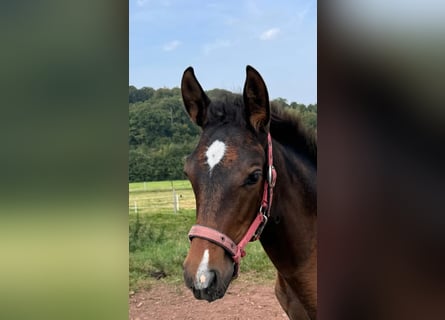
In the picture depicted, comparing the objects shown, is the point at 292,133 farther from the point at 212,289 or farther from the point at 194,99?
the point at 212,289

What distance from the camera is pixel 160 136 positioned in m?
3.88

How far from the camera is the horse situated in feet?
4.15

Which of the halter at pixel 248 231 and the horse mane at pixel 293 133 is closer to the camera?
the halter at pixel 248 231

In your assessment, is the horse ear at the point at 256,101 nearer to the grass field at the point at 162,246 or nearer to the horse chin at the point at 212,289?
the horse chin at the point at 212,289

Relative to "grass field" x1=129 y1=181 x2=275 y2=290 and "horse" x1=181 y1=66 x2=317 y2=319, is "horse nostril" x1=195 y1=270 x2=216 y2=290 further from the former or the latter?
"grass field" x1=129 y1=181 x2=275 y2=290

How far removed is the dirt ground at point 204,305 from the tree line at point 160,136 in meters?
1.34

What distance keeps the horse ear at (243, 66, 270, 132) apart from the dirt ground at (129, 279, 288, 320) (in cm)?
273

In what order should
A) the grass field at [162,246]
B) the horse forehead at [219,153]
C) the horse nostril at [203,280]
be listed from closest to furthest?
1. the horse nostril at [203,280]
2. the horse forehead at [219,153]
3. the grass field at [162,246]

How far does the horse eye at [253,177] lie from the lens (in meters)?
1.35

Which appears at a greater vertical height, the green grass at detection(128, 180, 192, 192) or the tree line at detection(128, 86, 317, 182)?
the tree line at detection(128, 86, 317, 182)
